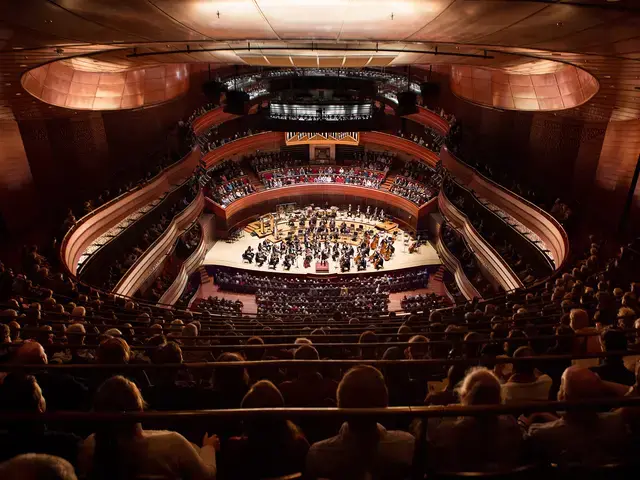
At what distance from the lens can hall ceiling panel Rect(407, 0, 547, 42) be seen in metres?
4.37

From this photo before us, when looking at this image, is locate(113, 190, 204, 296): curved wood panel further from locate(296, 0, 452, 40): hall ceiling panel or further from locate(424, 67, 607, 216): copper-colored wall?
locate(424, 67, 607, 216): copper-colored wall

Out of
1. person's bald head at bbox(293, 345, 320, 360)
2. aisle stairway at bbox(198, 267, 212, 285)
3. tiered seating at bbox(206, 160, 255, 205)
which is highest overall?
tiered seating at bbox(206, 160, 255, 205)

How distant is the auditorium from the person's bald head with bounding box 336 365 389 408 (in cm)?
2

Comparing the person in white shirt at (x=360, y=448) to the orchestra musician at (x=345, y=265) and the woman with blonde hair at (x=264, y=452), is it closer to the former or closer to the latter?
the woman with blonde hair at (x=264, y=452)

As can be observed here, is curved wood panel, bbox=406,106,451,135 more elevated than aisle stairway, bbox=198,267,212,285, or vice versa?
curved wood panel, bbox=406,106,451,135

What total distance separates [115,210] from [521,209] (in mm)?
13676

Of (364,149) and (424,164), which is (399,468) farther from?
(364,149)

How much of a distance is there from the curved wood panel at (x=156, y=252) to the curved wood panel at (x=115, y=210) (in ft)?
4.31

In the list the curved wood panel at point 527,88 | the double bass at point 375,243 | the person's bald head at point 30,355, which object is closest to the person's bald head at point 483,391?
the person's bald head at point 30,355

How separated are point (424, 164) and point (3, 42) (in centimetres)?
2257

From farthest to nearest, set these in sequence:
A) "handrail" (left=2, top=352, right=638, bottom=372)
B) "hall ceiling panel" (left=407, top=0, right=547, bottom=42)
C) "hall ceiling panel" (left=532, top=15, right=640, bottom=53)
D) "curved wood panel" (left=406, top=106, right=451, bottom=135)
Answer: "curved wood panel" (left=406, top=106, right=451, bottom=135) < "hall ceiling panel" (left=532, top=15, right=640, bottom=53) < "hall ceiling panel" (left=407, top=0, right=547, bottom=42) < "handrail" (left=2, top=352, right=638, bottom=372)

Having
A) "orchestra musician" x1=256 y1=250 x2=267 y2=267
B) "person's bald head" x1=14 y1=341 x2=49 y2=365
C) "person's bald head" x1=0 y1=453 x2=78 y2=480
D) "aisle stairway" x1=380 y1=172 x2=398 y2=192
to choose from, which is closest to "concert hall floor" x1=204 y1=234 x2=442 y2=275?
"orchestra musician" x1=256 y1=250 x2=267 y2=267

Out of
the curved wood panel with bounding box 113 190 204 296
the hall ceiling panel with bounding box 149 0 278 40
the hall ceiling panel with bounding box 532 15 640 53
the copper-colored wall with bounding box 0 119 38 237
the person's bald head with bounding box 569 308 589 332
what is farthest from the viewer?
the curved wood panel with bounding box 113 190 204 296

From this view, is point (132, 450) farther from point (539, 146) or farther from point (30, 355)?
point (539, 146)
